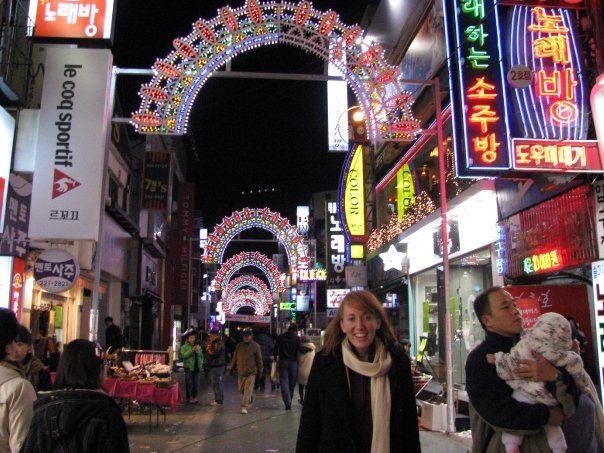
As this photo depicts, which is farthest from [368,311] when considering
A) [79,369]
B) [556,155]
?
[556,155]

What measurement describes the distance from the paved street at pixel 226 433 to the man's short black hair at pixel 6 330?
232 inches

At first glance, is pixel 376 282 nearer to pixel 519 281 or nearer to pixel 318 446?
pixel 519 281

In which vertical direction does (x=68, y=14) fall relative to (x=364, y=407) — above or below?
above

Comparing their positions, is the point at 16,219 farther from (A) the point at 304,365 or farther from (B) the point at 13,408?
(B) the point at 13,408

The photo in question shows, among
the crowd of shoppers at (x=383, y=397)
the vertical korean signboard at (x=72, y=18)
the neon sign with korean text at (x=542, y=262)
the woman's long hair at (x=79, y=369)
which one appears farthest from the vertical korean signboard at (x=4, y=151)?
the neon sign with korean text at (x=542, y=262)

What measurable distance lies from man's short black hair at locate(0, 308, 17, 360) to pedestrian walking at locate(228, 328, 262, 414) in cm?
1042

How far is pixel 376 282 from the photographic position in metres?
25.7

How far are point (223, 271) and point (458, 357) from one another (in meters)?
25.9

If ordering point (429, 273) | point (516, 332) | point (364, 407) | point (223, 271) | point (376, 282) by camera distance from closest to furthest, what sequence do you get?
point (364, 407) → point (516, 332) → point (429, 273) → point (376, 282) → point (223, 271)

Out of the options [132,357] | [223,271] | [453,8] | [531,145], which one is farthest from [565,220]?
[223,271]

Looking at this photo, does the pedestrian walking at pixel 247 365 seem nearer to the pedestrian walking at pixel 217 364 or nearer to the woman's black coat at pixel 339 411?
the pedestrian walking at pixel 217 364

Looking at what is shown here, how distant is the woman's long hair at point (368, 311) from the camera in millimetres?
3346

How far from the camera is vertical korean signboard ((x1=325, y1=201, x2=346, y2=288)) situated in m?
29.4

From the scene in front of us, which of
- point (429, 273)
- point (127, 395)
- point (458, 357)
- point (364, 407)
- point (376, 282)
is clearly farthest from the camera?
point (376, 282)
